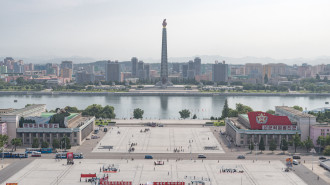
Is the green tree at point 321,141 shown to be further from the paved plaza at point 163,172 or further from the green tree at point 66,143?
the green tree at point 66,143

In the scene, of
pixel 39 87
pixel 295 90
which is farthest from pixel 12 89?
pixel 295 90

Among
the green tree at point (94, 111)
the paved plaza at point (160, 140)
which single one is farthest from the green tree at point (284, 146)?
the green tree at point (94, 111)

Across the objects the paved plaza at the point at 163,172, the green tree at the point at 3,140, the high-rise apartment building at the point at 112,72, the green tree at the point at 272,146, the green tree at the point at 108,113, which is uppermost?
the high-rise apartment building at the point at 112,72

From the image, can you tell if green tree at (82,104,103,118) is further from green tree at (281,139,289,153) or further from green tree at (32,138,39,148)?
green tree at (281,139,289,153)

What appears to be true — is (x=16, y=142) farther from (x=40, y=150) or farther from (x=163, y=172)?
(x=163, y=172)

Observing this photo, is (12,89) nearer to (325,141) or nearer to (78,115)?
(78,115)

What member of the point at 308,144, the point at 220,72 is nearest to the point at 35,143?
the point at 308,144
